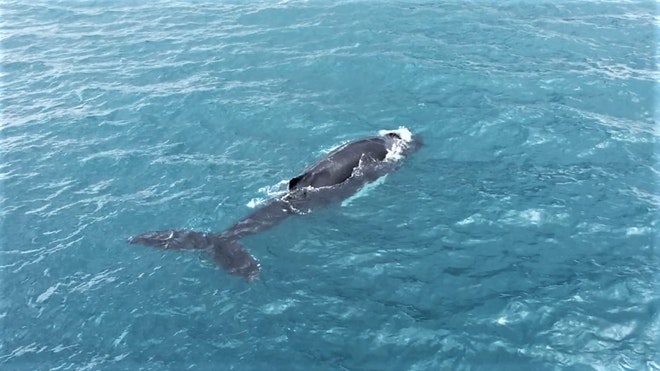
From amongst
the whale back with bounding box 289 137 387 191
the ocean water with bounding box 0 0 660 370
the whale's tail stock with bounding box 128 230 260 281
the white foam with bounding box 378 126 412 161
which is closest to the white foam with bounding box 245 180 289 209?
the ocean water with bounding box 0 0 660 370

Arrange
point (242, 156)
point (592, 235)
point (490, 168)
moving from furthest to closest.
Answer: point (242, 156)
point (490, 168)
point (592, 235)

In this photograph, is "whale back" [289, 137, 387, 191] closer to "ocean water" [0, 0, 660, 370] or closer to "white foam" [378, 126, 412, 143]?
"white foam" [378, 126, 412, 143]

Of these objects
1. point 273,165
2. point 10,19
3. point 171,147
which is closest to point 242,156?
point 273,165

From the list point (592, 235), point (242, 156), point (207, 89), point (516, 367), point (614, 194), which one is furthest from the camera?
point (207, 89)

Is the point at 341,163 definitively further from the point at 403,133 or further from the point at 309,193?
the point at 403,133

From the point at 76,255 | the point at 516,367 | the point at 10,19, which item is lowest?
the point at 516,367

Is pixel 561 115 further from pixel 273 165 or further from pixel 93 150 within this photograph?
pixel 93 150
